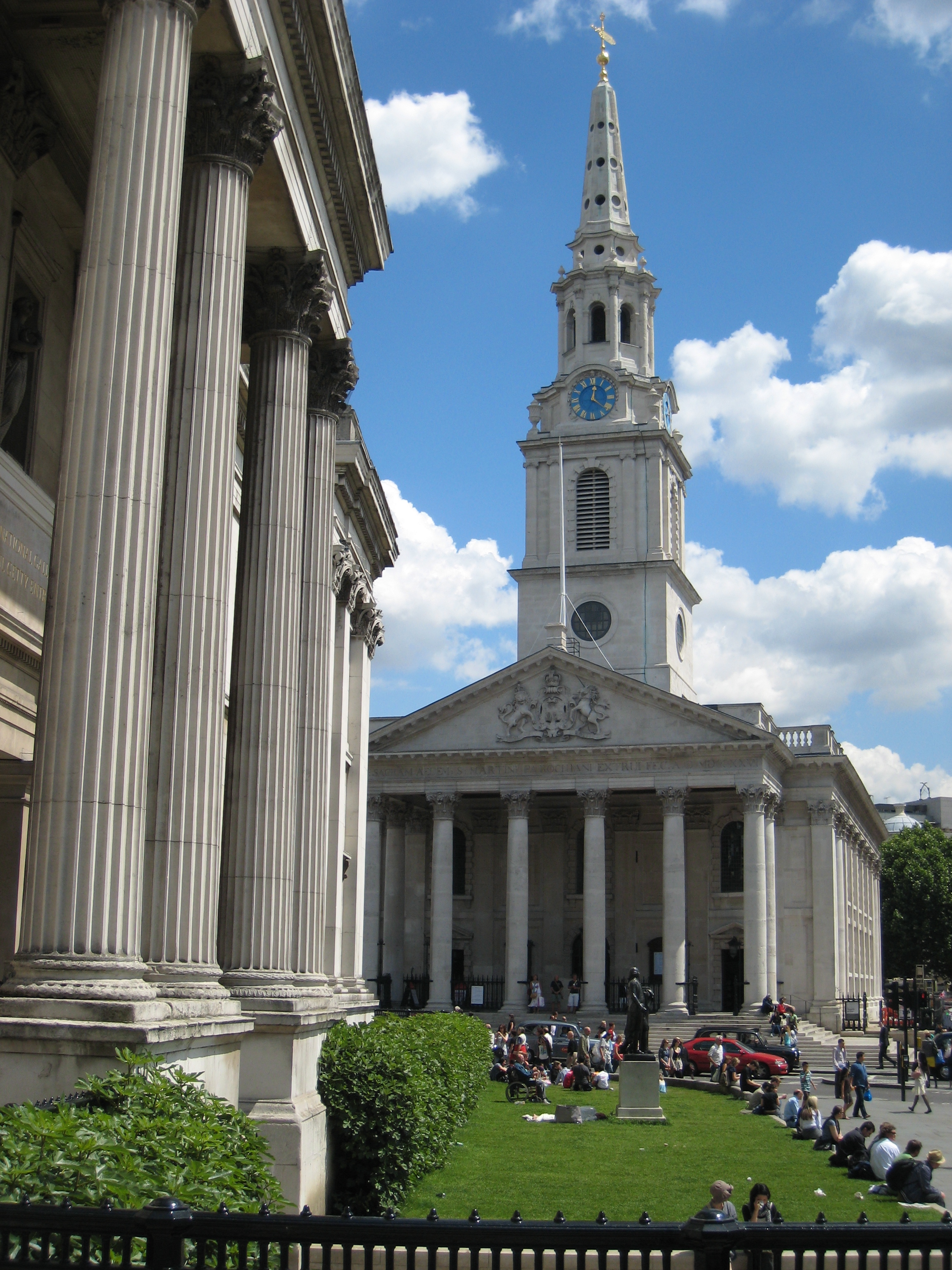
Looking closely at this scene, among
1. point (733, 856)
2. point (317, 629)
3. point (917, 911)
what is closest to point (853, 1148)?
point (317, 629)

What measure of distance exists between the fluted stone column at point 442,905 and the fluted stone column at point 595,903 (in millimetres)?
6142

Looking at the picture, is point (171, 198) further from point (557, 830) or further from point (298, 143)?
point (557, 830)

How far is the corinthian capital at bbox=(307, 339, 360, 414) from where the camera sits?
58.7ft

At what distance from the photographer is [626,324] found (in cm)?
7994

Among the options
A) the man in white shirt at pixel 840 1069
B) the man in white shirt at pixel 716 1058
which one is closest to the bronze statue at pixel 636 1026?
the man in white shirt at pixel 840 1069

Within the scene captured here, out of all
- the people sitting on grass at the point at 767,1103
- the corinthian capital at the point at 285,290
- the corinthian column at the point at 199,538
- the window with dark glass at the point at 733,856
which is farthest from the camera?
the window with dark glass at the point at 733,856

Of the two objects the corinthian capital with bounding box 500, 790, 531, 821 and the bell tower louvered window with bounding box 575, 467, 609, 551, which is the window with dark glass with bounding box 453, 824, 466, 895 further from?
the bell tower louvered window with bounding box 575, 467, 609, 551

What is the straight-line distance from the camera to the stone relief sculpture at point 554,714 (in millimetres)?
62969

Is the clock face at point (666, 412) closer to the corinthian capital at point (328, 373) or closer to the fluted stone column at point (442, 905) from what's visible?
the fluted stone column at point (442, 905)

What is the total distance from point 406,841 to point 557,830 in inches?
297

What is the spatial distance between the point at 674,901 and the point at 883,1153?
40904 millimetres

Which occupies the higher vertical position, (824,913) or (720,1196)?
(824,913)

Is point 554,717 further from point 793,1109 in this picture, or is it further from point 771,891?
point 793,1109

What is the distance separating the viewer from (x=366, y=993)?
28156 millimetres
